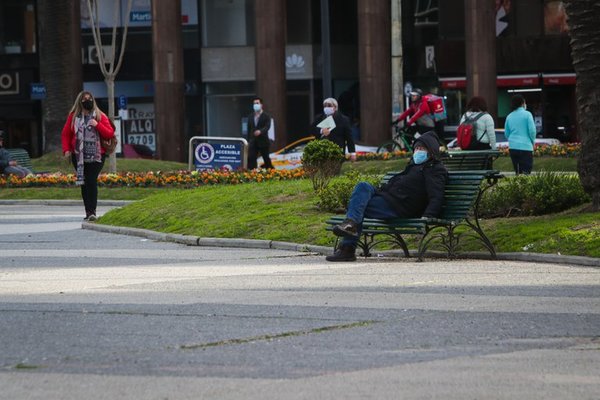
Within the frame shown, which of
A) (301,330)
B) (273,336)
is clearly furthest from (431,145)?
(273,336)

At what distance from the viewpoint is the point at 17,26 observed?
199ft

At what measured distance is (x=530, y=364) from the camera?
8.45 m

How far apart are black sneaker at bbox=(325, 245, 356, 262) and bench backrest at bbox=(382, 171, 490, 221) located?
3.23 ft

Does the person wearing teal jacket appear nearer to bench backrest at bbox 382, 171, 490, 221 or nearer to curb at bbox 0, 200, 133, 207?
curb at bbox 0, 200, 133, 207

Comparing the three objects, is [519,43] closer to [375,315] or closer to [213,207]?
[213,207]

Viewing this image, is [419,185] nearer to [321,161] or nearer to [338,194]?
[338,194]

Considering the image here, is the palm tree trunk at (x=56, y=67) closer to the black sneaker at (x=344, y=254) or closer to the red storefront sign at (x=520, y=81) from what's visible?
the red storefront sign at (x=520, y=81)

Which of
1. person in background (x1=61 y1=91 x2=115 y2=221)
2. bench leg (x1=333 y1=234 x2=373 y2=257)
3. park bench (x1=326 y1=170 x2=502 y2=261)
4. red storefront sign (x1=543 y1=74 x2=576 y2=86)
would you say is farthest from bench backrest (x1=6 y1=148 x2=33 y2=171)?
red storefront sign (x1=543 y1=74 x2=576 y2=86)

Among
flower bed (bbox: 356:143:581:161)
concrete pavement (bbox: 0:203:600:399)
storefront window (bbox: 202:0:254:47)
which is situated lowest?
flower bed (bbox: 356:143:581:161)

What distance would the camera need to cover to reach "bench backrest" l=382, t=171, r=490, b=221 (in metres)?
15.3

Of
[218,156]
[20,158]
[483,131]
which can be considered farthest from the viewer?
[20,158]

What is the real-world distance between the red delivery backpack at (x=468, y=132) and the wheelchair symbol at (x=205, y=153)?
389 inches

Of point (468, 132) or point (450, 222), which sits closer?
point (450, 222)

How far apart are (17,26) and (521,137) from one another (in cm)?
3946
